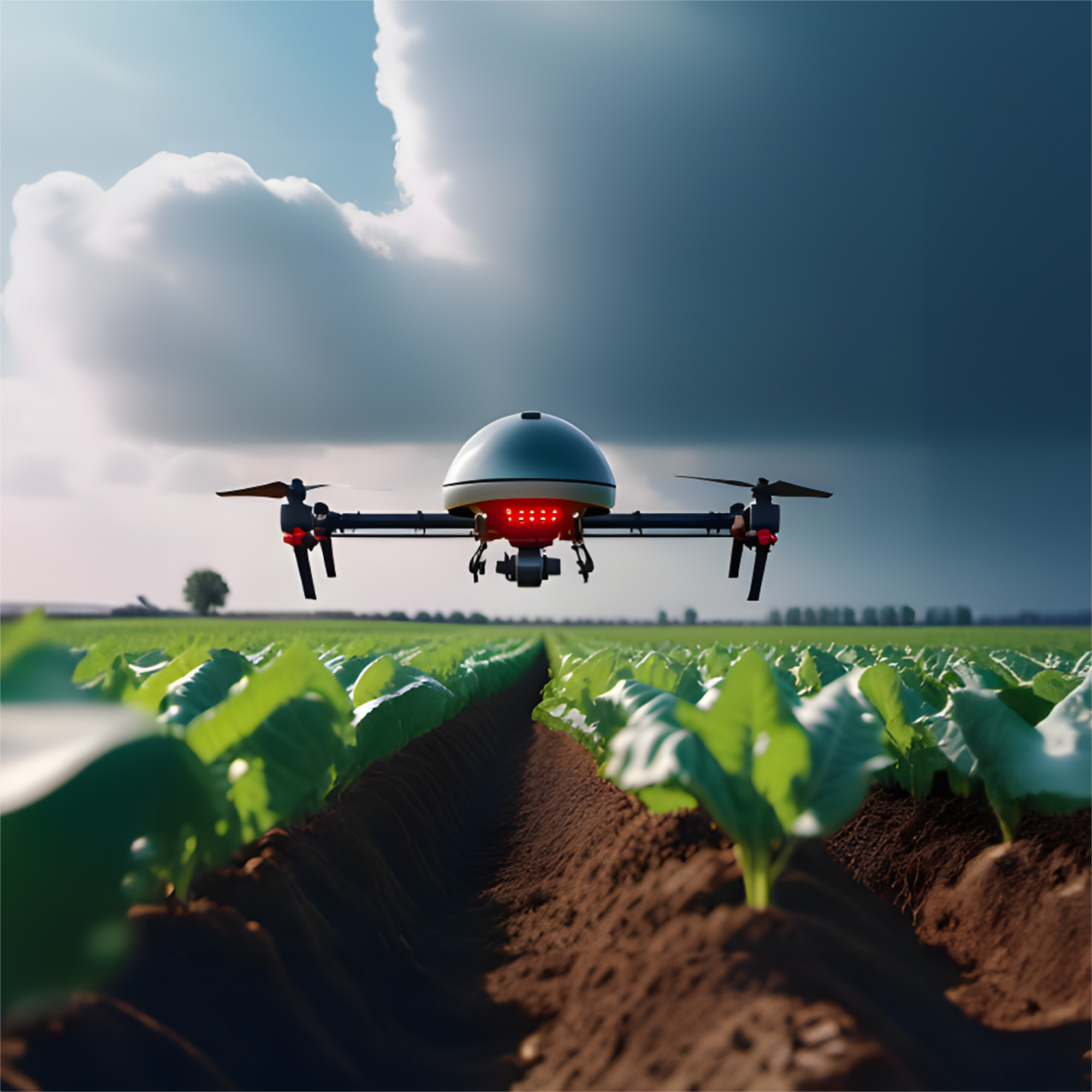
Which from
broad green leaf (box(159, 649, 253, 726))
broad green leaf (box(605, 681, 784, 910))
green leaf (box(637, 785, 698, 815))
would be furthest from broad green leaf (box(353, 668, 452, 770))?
broad green leaf (box(605, 681, 784, 910))

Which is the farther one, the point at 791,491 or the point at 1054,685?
the point at 791,491

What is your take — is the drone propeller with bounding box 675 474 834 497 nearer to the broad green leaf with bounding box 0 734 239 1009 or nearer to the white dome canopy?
the white dome canopy

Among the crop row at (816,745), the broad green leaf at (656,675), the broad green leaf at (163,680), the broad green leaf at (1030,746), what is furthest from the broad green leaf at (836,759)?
the broad green leaf at (163,680)

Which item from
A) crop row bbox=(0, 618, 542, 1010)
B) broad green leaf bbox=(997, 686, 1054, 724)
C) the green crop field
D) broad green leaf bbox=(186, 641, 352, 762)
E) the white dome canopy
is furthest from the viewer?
the green crop field

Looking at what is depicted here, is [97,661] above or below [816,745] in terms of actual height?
above

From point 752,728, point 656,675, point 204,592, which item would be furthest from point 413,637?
point 204,592

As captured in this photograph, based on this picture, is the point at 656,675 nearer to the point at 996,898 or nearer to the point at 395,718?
the point at 395,718

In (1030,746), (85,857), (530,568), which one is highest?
(530,568)
